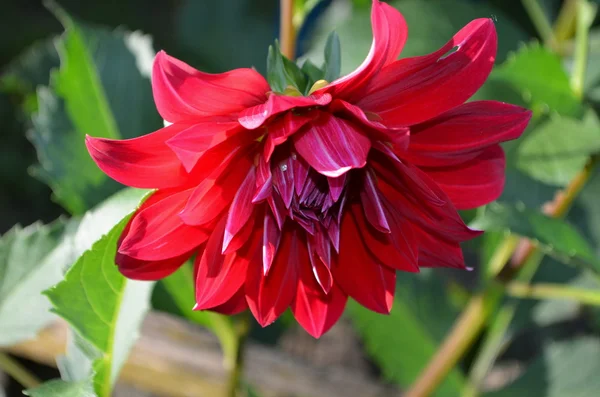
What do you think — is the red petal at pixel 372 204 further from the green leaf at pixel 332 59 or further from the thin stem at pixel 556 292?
the thin stem at pixel 556 292

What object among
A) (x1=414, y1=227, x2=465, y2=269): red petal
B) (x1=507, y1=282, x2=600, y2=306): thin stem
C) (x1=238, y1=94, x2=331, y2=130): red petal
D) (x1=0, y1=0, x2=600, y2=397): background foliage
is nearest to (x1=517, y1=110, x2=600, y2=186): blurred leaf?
(x1=0, y1=0, x2=600, y2=397): background foliage

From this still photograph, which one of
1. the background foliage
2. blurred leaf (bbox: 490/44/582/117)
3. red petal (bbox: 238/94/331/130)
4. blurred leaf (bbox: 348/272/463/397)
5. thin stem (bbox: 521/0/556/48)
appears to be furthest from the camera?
blurred leaf (bbox: 348/272/463/397)

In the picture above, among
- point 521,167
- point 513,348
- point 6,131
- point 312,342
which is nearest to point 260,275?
point 521,167

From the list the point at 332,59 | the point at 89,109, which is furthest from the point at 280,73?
the point at 89,109

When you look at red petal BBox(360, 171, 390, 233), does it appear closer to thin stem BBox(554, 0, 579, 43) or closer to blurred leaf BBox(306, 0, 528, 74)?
blurred leaf BBox(306, 0, 528, 74)

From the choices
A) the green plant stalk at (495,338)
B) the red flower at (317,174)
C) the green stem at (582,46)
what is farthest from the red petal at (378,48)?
the green plant stalk at (495,338)

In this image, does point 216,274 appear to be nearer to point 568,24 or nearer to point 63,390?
point 63,390
